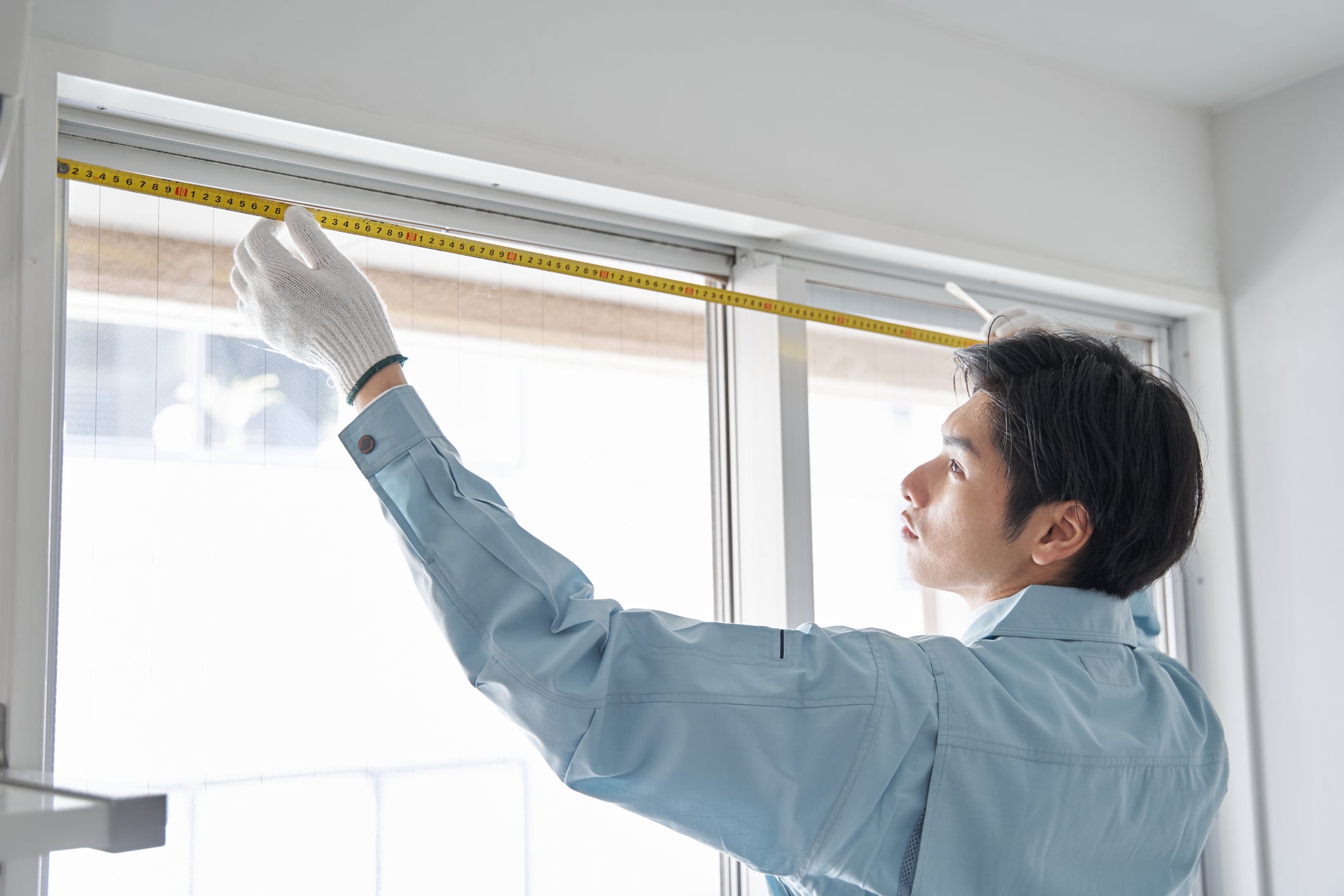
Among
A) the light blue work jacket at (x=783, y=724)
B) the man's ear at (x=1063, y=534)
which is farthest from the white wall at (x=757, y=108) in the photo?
the man's ear at (x=1063, y=534)

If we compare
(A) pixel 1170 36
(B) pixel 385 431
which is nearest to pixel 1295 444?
(A) pixel 1170 36

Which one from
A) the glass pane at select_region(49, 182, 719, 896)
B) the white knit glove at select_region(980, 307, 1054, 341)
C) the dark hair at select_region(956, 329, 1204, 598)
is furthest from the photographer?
the white knit glove at select_region(980, 307, 1054, 341)

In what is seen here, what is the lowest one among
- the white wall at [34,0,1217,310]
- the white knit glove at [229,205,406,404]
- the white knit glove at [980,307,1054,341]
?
the white knit glove at [229,205,406,404]

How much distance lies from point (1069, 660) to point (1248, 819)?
163cm

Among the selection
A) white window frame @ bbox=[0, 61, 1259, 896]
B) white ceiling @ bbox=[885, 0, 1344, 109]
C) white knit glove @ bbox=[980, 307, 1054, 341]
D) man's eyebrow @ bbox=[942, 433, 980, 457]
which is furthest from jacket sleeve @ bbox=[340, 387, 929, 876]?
white ceiling @ bbox=[885, 0, 1344, 109]

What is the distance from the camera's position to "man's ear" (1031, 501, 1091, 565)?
119 centimetres

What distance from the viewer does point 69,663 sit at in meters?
1.30

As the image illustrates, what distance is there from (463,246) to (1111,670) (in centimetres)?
96

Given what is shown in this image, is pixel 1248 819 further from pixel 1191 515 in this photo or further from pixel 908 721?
pixel 908 721

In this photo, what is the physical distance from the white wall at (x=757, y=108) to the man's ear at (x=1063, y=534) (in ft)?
2.64

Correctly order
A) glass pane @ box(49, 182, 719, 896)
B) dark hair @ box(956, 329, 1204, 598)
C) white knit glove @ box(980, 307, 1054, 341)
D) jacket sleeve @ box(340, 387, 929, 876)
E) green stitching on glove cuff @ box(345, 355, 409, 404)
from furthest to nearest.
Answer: white knit glove @ box(980, 307, 1054, 341)
glass pane @ box(49, 182, 719, 896)
dark hair @ box(956, 329, 1204, 598)
green stitching on glove cuff @ box(345, 355, 409, 404)
jacket sleeve @ box(340, 387, 929, 876)

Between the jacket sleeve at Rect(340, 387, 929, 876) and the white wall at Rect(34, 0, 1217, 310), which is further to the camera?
the white wall at Rect(34, 0, 1217, 310)

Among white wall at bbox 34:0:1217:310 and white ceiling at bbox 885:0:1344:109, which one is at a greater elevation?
white ceiling at bbox 885:0:1344:109

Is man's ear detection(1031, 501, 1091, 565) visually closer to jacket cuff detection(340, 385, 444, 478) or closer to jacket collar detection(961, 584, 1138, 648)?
jacket collar detection(961, 584, 1138, 648)
